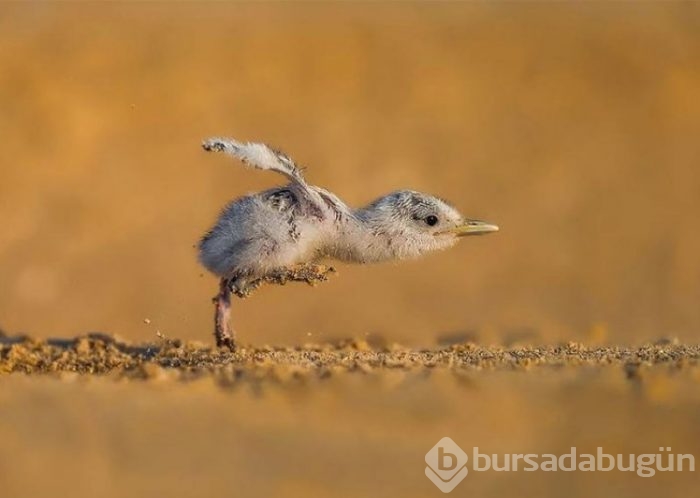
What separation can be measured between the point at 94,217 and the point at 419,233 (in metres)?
10.6

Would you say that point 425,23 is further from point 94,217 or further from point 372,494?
point 372,494

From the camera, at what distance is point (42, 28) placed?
72.6 feet

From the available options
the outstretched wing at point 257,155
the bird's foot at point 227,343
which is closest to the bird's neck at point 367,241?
the outstretched wing at point 257,155

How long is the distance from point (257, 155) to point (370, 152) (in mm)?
11667

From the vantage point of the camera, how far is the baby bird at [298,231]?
9047 millimetres

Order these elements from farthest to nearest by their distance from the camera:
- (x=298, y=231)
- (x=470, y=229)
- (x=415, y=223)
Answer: (x=470, y=229)
(x=415, y=223)
(x=298, y=231)

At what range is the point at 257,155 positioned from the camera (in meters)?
9.02

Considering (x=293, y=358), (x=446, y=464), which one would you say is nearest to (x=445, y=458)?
(x=446, y=464)

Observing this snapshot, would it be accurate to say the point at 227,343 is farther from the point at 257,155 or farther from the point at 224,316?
the point at 257,155

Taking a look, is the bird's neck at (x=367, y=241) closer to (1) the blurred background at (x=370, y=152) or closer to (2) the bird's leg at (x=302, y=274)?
(2) the bird's leg at (x=302, y=274)

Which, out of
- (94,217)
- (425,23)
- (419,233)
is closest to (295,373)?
(419,233)

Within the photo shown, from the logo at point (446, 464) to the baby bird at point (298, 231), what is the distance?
8.72 ft

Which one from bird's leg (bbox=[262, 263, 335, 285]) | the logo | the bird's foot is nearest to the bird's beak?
bird's leg (bbox=[262, 263, 335, 285])

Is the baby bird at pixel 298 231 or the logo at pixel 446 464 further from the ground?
the baby bird at pixel 298 231
